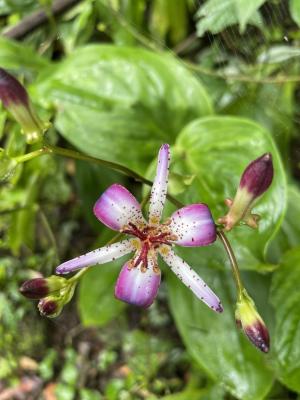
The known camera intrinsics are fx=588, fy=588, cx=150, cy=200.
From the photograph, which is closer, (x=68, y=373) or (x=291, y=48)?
(x=291, y=48)

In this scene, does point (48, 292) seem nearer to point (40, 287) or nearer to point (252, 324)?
point (40, 287)

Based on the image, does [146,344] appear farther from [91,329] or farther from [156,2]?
[156,2]

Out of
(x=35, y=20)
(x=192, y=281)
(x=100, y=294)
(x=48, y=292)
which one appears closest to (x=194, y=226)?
(x=192, y=281)

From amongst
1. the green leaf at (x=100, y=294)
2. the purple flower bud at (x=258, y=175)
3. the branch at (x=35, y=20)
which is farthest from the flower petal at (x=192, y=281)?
the branch at (x=35, y=20)

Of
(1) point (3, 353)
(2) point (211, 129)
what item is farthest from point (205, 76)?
(1) point (3, 353)

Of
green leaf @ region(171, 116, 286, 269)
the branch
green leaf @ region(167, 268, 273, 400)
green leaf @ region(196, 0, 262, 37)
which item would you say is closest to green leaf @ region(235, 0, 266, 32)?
green leaf @ region(196, 0, 262, 37)

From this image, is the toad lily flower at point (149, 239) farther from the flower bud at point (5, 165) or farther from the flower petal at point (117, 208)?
the flower bud at point (5, 165)

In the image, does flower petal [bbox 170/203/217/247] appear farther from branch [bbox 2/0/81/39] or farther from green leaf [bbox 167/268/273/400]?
branch [bbox 2/0/81/39]
